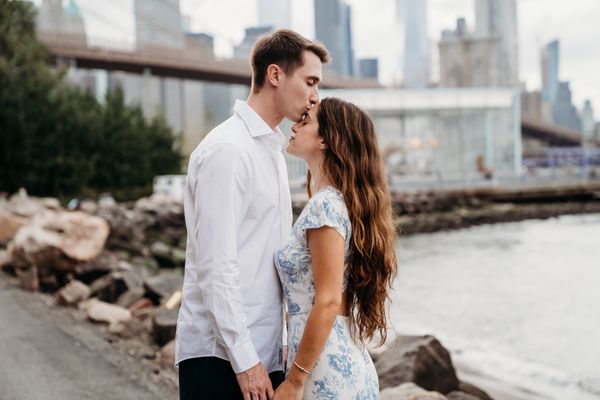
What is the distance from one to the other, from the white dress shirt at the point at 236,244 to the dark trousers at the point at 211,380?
3 centimetres

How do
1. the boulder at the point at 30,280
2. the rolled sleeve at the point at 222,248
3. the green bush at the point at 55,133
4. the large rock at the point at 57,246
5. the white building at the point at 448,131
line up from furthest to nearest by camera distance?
the white building at the point at 448,131
the green bush at the point at 55,133
the large rock at the point at 57,246
the boulder at the point at 30,280
the rolled sleeve at the point at 222,248

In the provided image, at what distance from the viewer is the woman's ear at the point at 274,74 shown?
1.79 m

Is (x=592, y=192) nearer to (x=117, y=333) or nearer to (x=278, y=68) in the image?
(x=117, y=333)

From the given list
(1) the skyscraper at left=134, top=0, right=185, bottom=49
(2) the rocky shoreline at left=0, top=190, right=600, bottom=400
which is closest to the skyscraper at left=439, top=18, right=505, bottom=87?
(1) the skyscraper at left=134, top=0, right=185, bottom=49

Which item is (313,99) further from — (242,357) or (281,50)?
(242,357)

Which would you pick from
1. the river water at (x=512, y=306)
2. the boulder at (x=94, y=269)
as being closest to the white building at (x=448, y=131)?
the river water at (x=512, y=306)

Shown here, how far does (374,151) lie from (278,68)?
1.13 feet

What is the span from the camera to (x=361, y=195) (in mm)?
1741

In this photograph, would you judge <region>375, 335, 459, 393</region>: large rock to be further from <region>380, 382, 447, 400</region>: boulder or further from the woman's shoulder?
the woman's shoulder

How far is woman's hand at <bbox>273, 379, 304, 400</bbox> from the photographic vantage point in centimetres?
169

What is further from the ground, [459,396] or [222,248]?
[222,248]

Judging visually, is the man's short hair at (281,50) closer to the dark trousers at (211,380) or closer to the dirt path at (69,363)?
the dark trousers at (211,380)

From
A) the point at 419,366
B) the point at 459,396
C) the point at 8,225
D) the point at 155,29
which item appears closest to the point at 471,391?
the point at 459,396

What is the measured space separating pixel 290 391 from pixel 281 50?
35.5 inches
